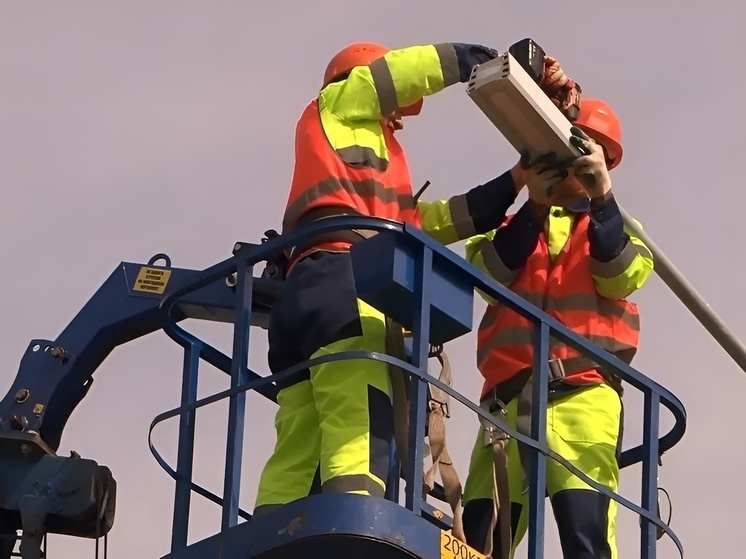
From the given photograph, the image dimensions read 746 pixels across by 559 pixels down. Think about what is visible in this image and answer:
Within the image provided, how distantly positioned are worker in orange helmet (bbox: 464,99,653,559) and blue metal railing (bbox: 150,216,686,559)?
247 mm

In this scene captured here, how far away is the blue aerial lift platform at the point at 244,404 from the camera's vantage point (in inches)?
306

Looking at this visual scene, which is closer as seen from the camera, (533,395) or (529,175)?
(533,395)

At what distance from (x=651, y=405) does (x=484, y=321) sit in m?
1.08

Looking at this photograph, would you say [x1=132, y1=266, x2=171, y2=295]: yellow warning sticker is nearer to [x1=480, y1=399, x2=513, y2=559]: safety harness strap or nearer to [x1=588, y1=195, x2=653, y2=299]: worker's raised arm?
[x1=480, y1=399, x2=513, y2=559]: safety harness strap

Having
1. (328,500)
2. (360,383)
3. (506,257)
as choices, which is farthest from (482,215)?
(328,500)

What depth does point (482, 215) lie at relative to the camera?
968 cm

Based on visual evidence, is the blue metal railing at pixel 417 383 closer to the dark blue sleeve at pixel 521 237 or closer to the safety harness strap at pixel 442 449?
the safety harness strap at pixel 442 449

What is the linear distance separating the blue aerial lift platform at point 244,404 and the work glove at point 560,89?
4.94ft

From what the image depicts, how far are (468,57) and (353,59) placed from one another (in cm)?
58

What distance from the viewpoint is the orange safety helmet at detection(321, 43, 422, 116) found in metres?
9.24

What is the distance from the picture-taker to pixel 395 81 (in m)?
8.91

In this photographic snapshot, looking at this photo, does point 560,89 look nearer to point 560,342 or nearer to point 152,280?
point 560,342

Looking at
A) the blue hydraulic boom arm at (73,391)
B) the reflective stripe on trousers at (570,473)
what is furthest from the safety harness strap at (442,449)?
the blue hydraulic boom arm at (73,391)

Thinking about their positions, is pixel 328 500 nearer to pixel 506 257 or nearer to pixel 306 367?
pixel 306 367
